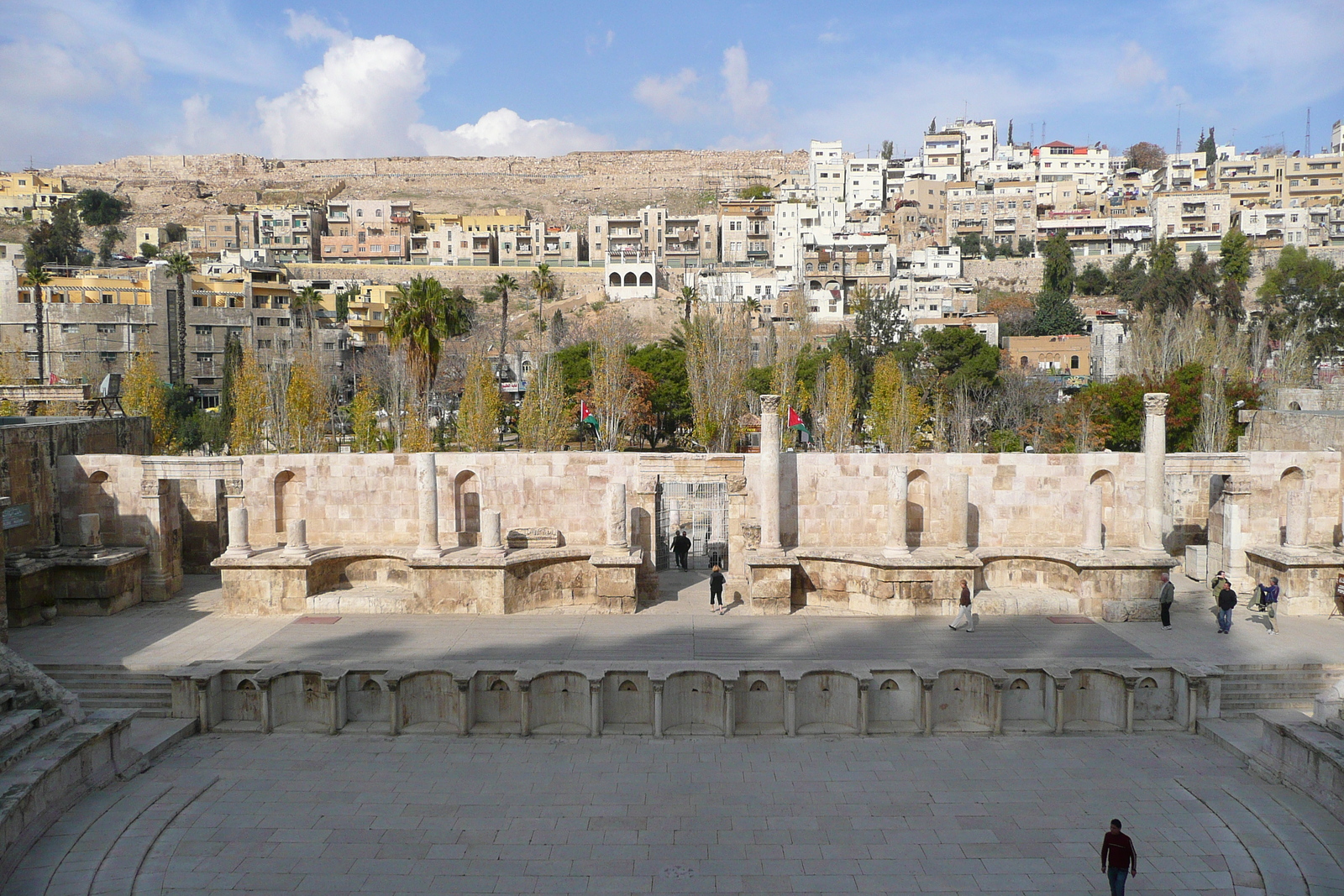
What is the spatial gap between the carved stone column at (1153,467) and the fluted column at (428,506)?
13.1 metres

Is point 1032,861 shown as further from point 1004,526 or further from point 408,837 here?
point 1004,526

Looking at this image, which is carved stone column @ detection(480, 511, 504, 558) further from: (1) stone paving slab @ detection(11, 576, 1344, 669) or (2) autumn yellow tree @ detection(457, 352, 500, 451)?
(2) autumn yellow tree @ detection(457, 352, 500, 451)

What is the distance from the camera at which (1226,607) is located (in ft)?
52.3

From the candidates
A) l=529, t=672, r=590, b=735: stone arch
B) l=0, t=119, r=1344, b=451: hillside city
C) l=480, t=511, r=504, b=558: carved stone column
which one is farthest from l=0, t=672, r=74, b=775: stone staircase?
l=0, t=119, r=1344, b=451: hillside city

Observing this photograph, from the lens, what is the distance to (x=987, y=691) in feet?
43.5

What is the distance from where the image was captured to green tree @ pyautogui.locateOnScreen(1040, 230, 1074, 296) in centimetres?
8938

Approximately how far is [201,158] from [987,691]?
6590 inches

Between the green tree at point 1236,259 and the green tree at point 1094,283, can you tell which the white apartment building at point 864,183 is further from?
the green tree at point 1236,259

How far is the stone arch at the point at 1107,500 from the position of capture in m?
19.1

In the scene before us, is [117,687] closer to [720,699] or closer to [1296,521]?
[720,699]

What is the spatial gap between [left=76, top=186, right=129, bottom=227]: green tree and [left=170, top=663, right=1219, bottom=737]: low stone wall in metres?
123

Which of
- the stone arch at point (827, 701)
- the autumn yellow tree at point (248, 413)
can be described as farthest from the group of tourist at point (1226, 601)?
the autumn yellow tree at point (248, 413)

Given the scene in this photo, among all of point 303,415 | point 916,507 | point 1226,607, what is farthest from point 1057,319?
point 1226,607

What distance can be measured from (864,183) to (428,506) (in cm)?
11307
